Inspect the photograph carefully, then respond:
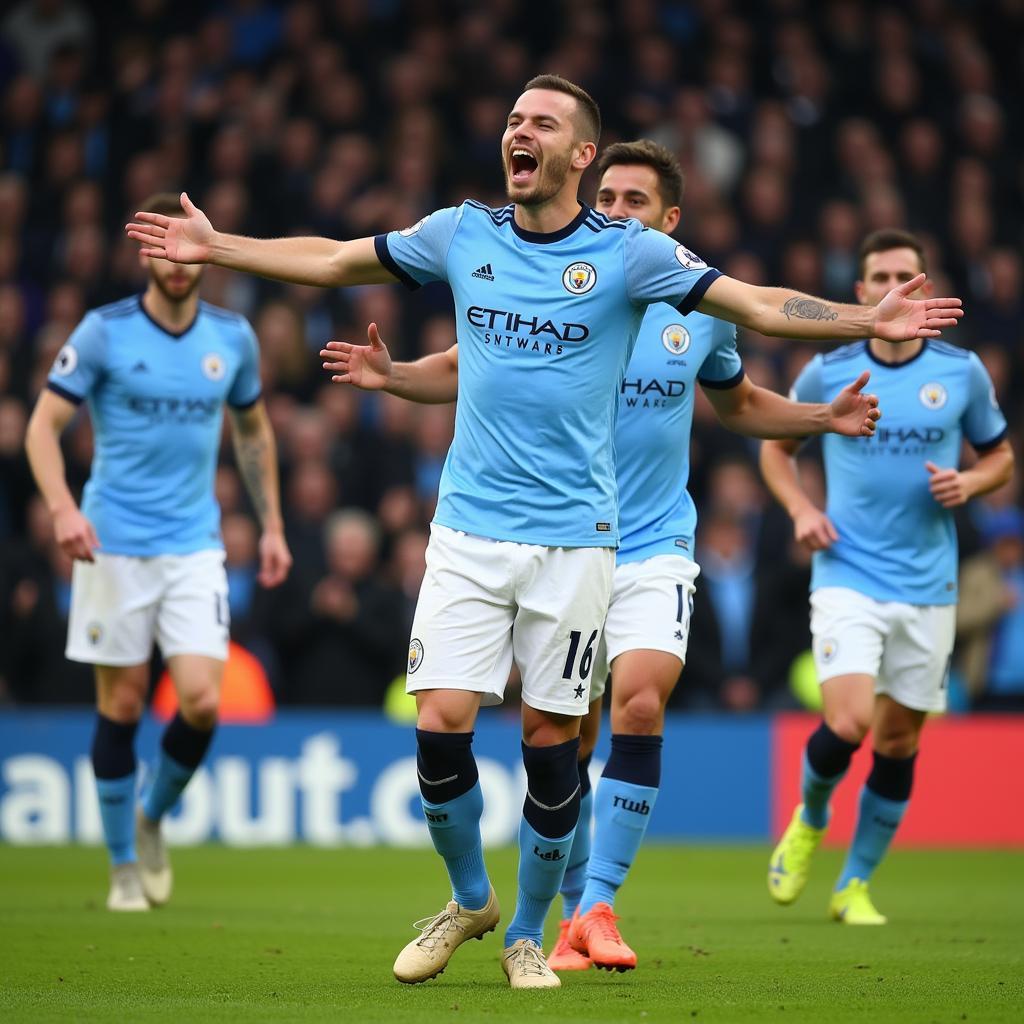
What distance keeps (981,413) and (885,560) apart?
848 mm

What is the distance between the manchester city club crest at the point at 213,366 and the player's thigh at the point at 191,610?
2.87 ft

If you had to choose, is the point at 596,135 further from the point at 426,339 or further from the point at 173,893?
the point at 426,339

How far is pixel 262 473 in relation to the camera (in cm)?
995

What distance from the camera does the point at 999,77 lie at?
68.8 feet

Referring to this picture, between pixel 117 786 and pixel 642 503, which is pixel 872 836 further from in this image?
pixel 117 786

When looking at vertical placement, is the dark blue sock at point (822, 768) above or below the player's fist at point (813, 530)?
below

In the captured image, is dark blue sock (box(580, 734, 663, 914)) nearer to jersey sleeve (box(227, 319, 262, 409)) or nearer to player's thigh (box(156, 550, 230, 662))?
player's thigh (box(156, 550, 230, 662))

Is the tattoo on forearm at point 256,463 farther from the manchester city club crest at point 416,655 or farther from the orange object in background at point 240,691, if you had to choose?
the orange object in background at point 240,691

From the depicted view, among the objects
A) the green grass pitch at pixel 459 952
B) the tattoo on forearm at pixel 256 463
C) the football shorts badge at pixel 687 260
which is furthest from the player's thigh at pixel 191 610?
the football shorts badge at pixel 687 260

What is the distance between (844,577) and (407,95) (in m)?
10.6

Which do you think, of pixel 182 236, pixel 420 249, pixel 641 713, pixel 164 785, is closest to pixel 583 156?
pixel 420 249

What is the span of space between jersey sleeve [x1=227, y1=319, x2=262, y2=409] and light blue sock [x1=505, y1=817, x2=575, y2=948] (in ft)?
12.8

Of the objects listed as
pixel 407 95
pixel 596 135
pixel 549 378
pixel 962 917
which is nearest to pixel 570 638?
pixel 549 378

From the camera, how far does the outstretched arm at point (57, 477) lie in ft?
28.5
